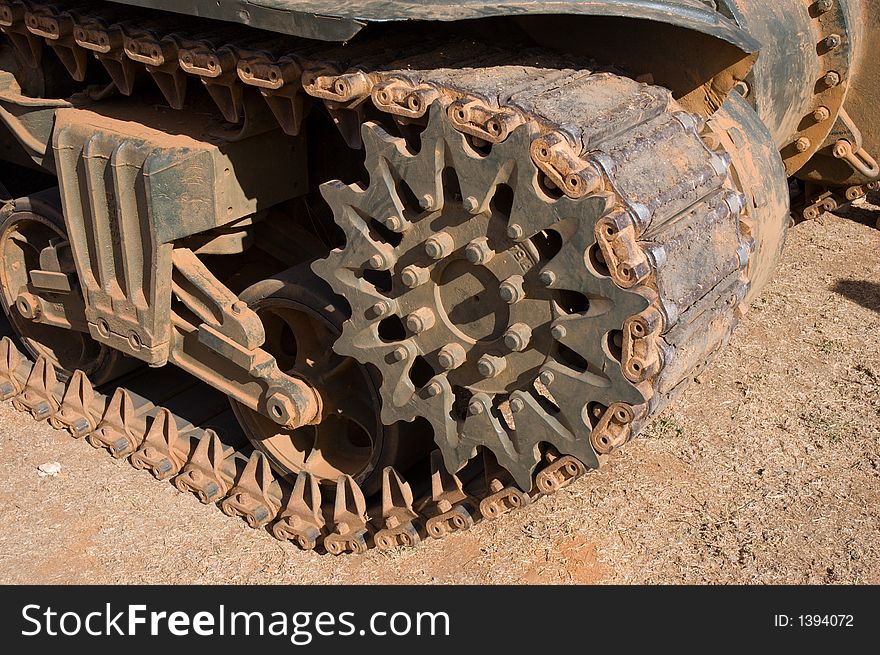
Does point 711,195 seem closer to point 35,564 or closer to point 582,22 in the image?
point 582,22

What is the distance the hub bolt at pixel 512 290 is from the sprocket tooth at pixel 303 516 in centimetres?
130

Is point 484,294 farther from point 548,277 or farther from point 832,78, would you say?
point 832,78

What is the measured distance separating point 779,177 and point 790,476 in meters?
1.18

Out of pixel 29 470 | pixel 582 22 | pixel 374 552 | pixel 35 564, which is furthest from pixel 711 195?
pixel 29 470

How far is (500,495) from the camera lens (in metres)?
3.21

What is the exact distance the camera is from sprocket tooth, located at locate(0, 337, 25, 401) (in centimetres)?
460

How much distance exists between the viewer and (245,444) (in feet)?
14.0

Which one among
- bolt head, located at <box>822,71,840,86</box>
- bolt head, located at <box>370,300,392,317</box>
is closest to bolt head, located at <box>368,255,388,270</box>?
bolt head, located at <box>370,300,392,317</box>

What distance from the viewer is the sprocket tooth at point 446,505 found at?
3363 millimetres

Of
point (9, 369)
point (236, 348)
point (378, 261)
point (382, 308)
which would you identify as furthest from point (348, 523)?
point (9, 369)

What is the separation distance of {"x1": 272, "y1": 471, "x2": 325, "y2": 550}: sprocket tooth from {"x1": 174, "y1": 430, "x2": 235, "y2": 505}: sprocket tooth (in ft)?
1.02

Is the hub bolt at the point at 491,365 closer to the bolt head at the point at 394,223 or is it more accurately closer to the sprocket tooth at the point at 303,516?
the bolt head at the point at 394,223

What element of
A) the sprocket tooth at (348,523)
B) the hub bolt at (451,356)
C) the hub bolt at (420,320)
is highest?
the hub bolt at (420,320)

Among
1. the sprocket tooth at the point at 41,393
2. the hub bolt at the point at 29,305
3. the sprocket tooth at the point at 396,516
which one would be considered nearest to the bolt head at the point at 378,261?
the sprocket tooth at the point at 396,516
